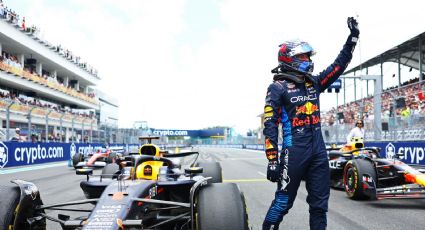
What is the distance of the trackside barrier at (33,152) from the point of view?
49.9 ft

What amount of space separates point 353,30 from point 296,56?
1.73 feet

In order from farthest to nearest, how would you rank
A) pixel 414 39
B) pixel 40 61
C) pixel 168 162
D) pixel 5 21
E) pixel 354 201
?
pixel 40 61 → pixel 5 21 → pixel 414 39 → pixel 354 201 → pixel 168 162

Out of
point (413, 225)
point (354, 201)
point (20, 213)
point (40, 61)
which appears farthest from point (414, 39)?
point (40, 61)

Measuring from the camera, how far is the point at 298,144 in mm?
3488

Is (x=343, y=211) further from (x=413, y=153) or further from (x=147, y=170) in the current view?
(x=413, y=153)

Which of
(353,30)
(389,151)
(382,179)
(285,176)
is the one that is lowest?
(382,179)

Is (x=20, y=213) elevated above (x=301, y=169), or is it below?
below

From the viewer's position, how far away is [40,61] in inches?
1713

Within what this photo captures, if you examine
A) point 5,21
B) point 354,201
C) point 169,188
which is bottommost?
point 354,201

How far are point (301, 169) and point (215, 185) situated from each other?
31.1 inches

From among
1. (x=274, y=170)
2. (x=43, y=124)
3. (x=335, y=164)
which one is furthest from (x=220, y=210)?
(x=43, y=124)

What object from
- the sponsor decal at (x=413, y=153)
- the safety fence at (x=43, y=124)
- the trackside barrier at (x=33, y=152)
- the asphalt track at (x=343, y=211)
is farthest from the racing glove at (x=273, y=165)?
the safety fence at (x=43, y=124)

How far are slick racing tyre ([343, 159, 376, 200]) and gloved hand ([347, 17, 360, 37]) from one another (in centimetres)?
371

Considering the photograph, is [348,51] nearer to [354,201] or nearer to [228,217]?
[228,217]
